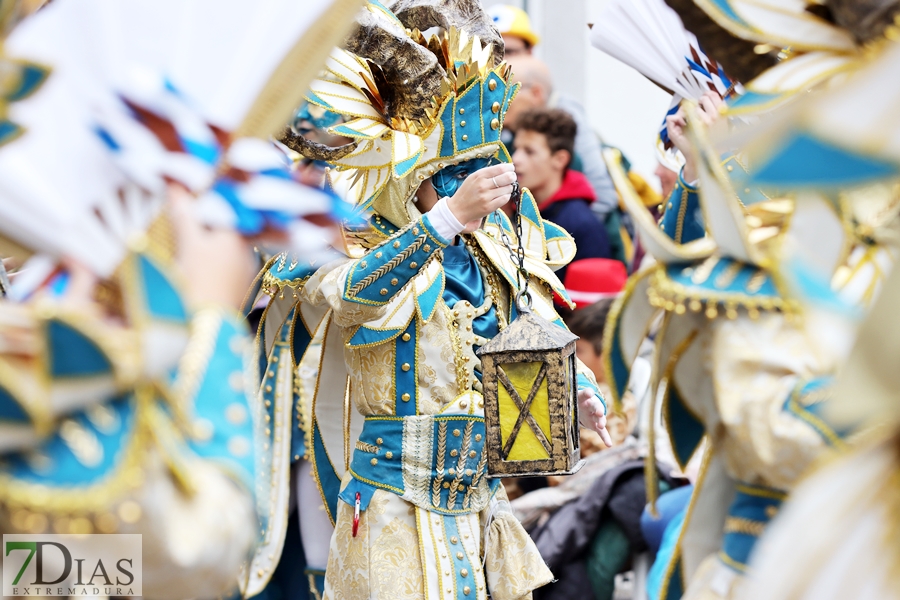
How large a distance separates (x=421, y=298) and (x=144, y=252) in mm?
1531

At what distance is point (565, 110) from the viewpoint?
521 cm

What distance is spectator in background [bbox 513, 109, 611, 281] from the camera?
4.79m

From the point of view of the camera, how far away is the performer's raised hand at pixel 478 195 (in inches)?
98.7

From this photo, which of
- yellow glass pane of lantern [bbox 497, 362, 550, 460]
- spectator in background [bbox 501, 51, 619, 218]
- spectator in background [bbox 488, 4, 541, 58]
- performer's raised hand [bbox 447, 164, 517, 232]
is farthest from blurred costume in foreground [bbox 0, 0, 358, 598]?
spectator in background [bbox 488, 4, 541, 58]

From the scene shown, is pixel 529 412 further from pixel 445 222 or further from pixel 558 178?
pixel 558 178

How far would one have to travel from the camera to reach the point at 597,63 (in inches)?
271

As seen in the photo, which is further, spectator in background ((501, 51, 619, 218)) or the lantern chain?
spectator in background ((501, 51, 619, 218))

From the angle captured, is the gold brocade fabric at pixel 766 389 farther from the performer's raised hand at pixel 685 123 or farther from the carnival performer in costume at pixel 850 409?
the performer's raised hand at pixel 685 123

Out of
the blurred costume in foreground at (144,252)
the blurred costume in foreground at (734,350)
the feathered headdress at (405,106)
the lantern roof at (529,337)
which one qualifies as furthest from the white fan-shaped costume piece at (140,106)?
the feathered headdress at (405,106)

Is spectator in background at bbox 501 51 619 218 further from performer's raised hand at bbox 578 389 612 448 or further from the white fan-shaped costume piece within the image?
the white fan-shaped costume piece

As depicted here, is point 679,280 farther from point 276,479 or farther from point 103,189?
point 276,479

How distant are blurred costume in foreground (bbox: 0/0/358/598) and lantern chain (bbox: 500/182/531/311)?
132 cm

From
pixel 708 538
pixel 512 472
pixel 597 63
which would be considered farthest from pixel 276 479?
pixel 597 63

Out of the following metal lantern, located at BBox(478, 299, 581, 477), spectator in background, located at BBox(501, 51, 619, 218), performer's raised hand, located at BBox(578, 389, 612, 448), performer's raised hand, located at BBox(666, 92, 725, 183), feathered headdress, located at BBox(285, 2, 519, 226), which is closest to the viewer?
performer's raised hand, located at BBox(666, 92, 725, 183)
